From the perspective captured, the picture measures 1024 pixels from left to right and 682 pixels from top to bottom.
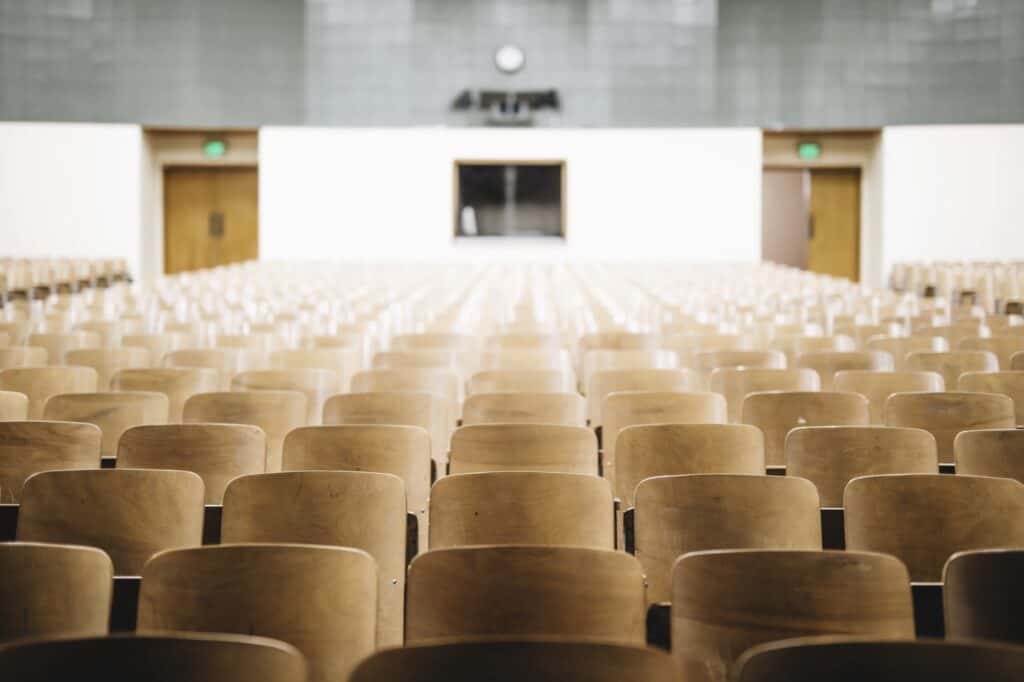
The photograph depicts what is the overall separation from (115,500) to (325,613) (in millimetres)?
902

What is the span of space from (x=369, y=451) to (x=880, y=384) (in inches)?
90.0

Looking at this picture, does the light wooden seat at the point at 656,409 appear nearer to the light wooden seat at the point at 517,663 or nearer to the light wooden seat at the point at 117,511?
the light wooden seat at the point at 117,511

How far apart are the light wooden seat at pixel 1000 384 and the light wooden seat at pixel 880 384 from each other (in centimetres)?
11

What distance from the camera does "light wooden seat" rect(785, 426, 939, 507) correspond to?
318cm

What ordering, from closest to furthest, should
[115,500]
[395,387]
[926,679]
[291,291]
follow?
[926,679] → [115,500] → [395,387] → [291,291]

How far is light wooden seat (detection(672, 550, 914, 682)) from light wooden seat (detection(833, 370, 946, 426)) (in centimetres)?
251

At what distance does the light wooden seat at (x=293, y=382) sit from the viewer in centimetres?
450

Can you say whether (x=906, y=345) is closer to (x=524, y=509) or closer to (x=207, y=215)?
(x=524, y=509)

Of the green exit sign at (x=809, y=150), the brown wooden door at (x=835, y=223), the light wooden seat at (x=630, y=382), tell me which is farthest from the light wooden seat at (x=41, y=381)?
the brown wooden door at (x=835, y=223)

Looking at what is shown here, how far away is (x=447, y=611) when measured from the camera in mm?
1981

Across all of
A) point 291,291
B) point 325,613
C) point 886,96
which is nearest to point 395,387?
point 325,613

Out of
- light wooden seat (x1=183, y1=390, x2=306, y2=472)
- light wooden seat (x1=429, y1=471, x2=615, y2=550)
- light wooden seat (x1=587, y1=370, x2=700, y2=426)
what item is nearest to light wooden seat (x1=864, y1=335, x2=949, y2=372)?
light wooden seat (x1=587, y1=370, x2=700, y2=426)

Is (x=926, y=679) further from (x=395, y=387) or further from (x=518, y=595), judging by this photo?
(x=395, y=387)

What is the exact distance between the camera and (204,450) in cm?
321
